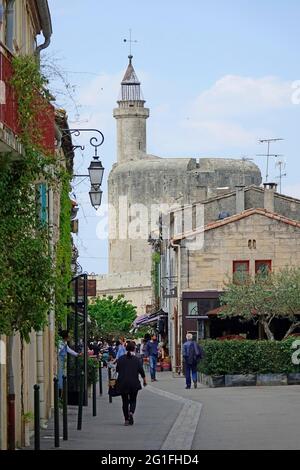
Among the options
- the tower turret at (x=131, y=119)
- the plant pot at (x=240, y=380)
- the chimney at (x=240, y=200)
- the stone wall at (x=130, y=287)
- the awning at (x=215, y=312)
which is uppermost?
the tower turret at (x=131, y=119)

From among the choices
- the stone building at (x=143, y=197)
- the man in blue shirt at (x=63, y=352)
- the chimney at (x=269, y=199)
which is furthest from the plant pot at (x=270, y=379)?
the stone building at (x=143, y=197)

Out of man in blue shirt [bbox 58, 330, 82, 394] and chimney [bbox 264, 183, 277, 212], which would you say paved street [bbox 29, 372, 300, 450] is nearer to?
man in blue shirt [bbox 58, 330, 82, 394]

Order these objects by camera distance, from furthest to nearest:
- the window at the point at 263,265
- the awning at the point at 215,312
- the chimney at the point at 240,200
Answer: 1. the chimney at the point at 240,200
2. the window at the point at 263,265
3. the awning at the point at 215,312

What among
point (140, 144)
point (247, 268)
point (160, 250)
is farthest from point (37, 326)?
point (140, 144)

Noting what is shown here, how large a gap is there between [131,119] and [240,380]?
9819cm

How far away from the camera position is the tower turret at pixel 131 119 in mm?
139375

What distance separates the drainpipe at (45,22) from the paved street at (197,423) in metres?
6.47

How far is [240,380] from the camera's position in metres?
42.7

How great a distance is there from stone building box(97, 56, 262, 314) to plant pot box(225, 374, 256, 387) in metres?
69.7

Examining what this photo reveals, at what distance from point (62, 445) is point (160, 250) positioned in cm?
5626

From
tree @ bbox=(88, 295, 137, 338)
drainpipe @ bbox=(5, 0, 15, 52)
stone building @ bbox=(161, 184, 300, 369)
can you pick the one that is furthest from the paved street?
tree @ bbox=(88, 295, 137, 338)

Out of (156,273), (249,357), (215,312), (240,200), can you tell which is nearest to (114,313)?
(156,273)

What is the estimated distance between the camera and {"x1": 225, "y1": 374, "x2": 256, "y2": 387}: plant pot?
42.7 m

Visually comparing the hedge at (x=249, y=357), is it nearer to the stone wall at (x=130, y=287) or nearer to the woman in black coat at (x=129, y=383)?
the woman in black coat at (x=129, y=383)
